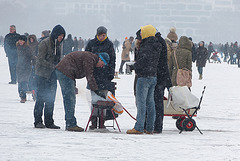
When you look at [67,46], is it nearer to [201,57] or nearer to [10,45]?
[201,57]

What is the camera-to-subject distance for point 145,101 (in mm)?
6961

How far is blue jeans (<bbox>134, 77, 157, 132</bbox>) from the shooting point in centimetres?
690

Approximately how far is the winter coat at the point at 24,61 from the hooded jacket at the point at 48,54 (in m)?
3.84

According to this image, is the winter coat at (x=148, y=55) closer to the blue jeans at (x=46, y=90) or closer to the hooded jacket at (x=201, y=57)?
the blue jeans at (x=46, y=90)

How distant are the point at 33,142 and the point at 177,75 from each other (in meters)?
4.40

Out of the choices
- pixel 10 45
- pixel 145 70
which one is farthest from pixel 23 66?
pixel 145 70

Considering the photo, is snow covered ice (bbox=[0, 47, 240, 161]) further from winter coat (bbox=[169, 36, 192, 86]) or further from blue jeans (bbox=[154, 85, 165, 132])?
winter coat (bbox=[169, 36, 192, 86])

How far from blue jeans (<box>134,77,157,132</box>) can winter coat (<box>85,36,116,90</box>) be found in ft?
1.89

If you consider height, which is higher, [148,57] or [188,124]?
[148,57]

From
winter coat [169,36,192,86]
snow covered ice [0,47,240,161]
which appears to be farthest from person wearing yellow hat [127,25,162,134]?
winter coat [169,36,192,86]

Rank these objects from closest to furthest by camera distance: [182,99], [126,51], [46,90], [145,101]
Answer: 1. [145,101]
2. [46,90]
3. [182,99]
4. [126,51]

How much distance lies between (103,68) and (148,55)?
0.81 m

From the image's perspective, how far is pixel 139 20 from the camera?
16962 cm

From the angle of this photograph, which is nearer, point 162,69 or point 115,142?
point 115,142
